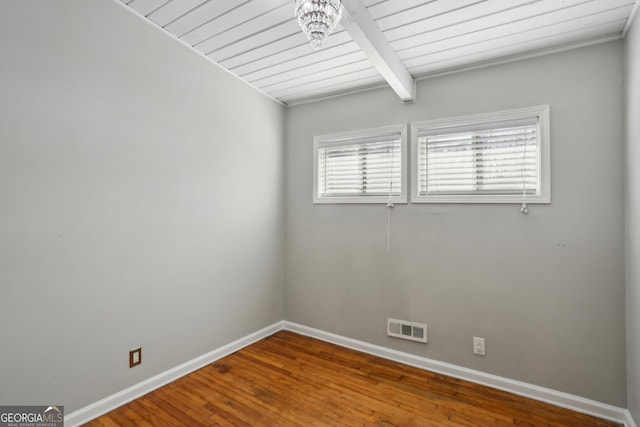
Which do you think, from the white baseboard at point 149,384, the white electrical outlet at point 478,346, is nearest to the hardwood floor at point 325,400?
the white baseboard at point 149,384

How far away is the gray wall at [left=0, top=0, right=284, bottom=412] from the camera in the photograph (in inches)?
63.2

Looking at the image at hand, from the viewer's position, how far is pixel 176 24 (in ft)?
6.96

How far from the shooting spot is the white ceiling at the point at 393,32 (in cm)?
180

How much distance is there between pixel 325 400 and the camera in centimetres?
212

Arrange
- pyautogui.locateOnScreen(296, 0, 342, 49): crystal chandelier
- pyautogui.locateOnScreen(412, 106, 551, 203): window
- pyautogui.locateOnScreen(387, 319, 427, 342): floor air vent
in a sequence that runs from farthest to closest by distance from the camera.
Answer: pyautogui.locateOnScreen(387, 319, 427, 342): floor air vent
pyautogui.locateOnScreen(412, 106, 551, 203): window
pyautogui.locateOnScreen(296, 0, 342, 49): crystal chandelier

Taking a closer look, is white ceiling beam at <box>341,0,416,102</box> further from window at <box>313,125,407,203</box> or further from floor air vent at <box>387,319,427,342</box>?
floor air vent at <box>387,319,427,342</box>

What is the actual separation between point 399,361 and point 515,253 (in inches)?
51.3

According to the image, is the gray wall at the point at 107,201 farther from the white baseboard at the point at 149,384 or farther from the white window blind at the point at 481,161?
the white window blind at the point at 481,161

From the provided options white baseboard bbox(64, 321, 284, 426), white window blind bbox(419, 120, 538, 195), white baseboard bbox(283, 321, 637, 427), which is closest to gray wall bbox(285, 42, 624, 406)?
white baseboard bbox(283, 321, 637, 427)

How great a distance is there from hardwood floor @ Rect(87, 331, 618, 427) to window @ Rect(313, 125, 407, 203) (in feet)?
4.81

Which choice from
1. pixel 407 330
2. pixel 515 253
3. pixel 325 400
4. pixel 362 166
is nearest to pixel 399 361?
pixel 407 330

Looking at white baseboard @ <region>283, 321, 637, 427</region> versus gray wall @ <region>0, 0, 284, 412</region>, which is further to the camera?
white baseboard @ <region>283, 321, 637, 427</region>

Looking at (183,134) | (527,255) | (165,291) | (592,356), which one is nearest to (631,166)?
(527,255)

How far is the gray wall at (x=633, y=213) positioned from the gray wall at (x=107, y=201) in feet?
9.07
